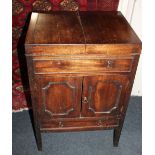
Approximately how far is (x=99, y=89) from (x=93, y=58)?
0.64 ft

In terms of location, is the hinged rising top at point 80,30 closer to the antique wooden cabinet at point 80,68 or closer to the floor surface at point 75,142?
the antique wooden cabinet at point 80,68

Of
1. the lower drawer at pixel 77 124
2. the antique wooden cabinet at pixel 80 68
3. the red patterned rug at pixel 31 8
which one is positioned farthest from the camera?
the red patterned rug at pixel 31 8

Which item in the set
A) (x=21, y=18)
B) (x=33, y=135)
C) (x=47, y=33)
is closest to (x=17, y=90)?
(x=33, y=135)

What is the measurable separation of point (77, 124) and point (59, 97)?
0.75 feet

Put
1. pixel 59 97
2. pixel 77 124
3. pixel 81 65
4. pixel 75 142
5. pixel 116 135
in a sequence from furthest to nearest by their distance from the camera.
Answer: pixel 75 142, pixel 116 135, pixel 77 124, pixel 59 97, pixel 81 65

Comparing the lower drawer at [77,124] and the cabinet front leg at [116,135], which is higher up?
the lower drawer at [77,124]

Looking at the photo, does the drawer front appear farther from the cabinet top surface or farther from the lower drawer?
the lower drawer

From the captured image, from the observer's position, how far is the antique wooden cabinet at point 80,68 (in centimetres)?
114

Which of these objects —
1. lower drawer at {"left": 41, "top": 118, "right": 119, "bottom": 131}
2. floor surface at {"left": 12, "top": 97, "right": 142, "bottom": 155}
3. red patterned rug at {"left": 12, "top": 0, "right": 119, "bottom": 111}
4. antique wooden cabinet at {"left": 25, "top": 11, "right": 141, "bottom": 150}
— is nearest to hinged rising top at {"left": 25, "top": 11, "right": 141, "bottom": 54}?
antique wooden cabinet at {"left": 25, "top": 11, "right": 141, "bottom": 150}

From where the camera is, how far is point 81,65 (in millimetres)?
1187

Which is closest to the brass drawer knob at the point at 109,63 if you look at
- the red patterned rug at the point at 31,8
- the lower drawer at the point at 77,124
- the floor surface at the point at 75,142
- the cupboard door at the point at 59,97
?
the cupboard door at the point at 59,97

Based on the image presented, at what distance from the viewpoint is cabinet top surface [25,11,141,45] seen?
1.15m

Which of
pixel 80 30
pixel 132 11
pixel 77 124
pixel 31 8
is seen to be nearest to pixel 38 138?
pixel 77 124

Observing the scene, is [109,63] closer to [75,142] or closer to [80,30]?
[80,30]
